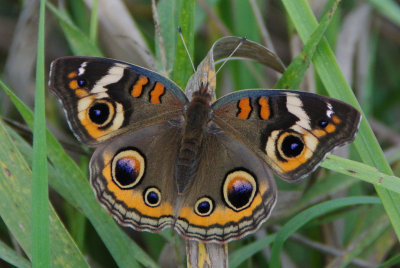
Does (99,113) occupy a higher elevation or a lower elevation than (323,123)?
higher

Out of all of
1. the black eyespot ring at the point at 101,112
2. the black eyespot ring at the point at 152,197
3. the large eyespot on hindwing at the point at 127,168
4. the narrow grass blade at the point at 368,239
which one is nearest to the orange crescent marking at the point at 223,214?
the black eyespot ring at the point at 152,197

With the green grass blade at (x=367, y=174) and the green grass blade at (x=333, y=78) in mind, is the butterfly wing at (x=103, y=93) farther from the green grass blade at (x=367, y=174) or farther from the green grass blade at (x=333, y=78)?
the green grass blade at (x=367, y=174)

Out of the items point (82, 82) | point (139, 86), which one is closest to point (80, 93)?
point (82, 82)

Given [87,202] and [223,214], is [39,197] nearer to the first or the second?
[87,202]

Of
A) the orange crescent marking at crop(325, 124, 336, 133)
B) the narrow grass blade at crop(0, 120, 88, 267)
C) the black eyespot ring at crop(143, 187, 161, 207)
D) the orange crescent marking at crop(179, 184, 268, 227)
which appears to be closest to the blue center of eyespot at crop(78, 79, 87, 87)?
the narrow grass blade at crop(0, 120, 88, 267)

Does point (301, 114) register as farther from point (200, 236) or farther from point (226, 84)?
point (226, 84)

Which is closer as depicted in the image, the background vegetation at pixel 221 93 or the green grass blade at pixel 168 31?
the background vegetation at pixel 221 93

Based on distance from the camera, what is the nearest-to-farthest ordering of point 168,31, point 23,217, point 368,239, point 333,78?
point 23,217, point 333,78, point 368,239, point 168,31
